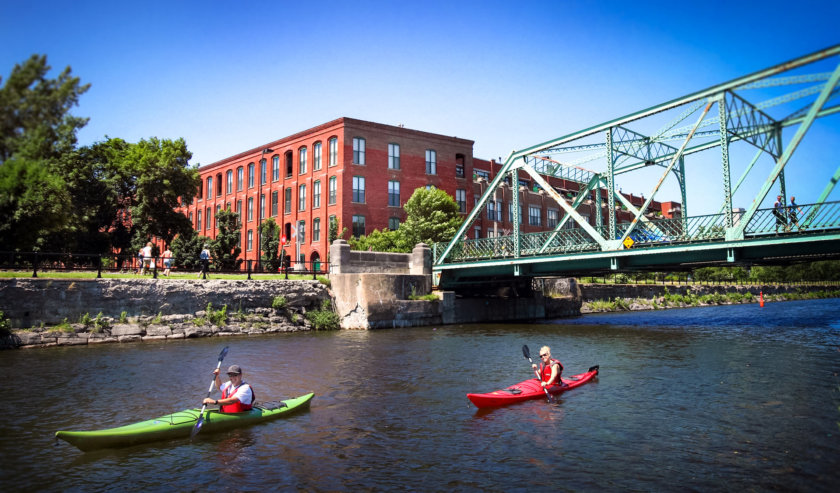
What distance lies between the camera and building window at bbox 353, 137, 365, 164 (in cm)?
4830

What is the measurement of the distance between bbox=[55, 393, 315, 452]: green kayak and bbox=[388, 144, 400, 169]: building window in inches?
1589

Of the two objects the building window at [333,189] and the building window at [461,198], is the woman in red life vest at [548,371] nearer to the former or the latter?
the building window at [333,189]

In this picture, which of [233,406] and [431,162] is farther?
[431,162]

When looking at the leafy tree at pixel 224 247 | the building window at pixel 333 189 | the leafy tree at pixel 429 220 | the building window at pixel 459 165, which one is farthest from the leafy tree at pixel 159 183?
the building window at pixel 459 165

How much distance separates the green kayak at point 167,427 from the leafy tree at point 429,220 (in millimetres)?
31917

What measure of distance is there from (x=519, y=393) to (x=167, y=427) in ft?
23.7

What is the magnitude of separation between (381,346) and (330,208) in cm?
2818

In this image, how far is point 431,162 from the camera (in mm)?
52750

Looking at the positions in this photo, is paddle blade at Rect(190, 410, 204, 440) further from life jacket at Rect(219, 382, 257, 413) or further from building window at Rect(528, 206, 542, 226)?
building window at Rect(528, 206, 542, 226)

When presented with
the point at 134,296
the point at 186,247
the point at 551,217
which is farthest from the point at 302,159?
the point at 551,217

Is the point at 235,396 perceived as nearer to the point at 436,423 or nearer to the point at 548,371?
the point at 436,423

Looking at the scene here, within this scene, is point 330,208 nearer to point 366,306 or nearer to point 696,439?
point 366,306

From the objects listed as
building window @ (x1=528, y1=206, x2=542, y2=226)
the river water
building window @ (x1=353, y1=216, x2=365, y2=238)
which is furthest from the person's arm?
building window @ (x1=528, y1=206, x2=542, y2=226)

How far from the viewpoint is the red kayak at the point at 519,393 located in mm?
11688
